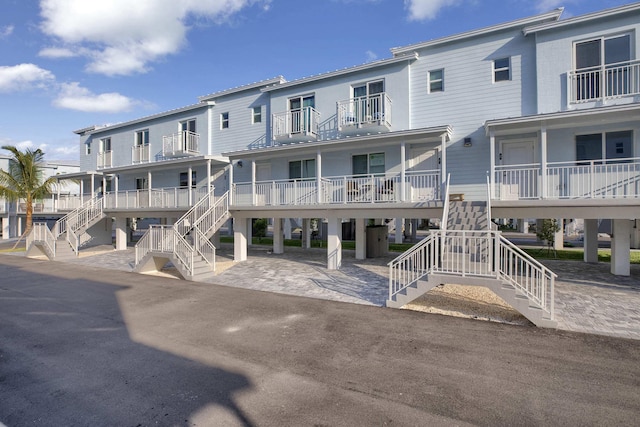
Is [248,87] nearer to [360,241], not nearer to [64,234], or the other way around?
[360,241]

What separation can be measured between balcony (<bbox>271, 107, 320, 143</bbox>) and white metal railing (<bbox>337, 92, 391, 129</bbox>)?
1.53 meters

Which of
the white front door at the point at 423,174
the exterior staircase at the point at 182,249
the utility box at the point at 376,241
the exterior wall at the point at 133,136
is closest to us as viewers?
the exterior staircase at the point at 182,249

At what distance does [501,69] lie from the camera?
13.4m

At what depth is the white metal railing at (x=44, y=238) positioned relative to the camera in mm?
18250

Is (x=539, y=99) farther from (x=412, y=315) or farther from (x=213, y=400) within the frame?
(x=213, y=400)

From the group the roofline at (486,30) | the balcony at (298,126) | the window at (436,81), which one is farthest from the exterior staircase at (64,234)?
the window at (436,81)

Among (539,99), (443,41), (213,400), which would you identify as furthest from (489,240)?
(443,41)

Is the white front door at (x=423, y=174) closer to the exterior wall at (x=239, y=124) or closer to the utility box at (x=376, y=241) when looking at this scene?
Answer: the utility box at (x=376, y=241)

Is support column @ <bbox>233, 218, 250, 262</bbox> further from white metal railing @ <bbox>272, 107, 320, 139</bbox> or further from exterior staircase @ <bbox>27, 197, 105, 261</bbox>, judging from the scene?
exterior staircase @ <bbox>27, 197, 105, 261</bbox>

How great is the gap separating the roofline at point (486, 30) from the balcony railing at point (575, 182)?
5514mm

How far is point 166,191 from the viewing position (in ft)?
64.6

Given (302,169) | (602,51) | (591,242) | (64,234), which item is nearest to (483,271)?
(602,51)

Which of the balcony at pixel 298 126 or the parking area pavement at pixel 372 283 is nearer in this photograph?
the parking area pavement at pixel 372 283

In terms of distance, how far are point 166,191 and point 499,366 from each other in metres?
18.9
